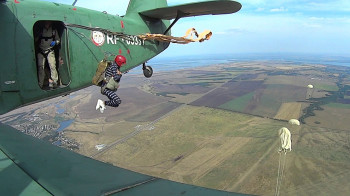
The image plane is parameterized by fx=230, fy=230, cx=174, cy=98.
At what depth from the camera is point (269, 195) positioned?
109 feet

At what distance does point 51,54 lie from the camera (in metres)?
5.80

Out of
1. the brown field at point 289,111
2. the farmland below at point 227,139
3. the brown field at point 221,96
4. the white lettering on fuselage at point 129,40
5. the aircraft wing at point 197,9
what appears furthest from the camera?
the brown field at point 221,96

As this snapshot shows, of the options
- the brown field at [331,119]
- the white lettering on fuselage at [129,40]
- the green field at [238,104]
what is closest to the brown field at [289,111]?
the brown field at [331,119]

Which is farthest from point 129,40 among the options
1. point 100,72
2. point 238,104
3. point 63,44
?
point 238,104

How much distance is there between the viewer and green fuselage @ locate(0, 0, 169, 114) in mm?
4840

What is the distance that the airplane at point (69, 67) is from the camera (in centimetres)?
244

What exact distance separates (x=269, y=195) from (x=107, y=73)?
3448 centimetres

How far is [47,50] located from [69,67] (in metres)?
0.64

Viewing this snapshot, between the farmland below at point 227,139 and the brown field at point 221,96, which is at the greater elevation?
the brown field at point 221,96

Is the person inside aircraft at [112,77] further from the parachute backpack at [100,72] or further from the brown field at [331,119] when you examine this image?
the brown field at [331,119]

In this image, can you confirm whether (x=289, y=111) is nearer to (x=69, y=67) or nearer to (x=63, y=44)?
(x=69, y=67)

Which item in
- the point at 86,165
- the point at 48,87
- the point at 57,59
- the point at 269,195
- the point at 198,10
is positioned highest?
the point at 198,10

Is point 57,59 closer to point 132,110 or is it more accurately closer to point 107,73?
point 107,73

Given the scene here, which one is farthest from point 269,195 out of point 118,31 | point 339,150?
point 118,31
